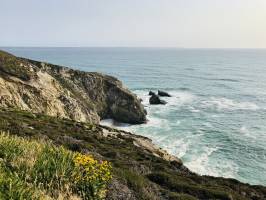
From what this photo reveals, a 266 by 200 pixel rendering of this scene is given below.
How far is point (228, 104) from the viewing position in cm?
7856

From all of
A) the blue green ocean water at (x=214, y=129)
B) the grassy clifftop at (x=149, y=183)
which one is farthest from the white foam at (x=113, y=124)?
the grassy clifftop at (x=149, y=183)

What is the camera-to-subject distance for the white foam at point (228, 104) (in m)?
74.4

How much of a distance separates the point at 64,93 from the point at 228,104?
1618 inches

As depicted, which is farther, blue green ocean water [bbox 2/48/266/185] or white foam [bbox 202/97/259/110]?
white foam [bbox 202/97/259/110]

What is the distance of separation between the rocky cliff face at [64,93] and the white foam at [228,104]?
21.6 metres

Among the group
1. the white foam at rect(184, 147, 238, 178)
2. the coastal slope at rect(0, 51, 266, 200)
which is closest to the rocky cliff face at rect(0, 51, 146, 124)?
the coastal slope at rect(0, 51, 266, 200)

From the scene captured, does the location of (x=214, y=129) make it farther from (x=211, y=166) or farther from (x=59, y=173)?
(x=59, y=173)

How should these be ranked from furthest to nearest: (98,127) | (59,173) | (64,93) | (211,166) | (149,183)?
(64,93) < (211,166) < (98,127) < (149,183) < (59,173)

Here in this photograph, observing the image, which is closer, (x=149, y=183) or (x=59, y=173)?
(x=59, y=173)

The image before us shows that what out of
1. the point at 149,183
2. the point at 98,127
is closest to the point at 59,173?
the point at 149,183

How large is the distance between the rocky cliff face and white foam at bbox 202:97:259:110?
21643 millimetres

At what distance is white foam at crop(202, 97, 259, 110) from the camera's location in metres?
74.4

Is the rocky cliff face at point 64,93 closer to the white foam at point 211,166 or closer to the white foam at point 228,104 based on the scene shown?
the white foam at point 211,166

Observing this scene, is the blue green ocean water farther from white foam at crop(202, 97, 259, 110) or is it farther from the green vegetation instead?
the green vegetation
